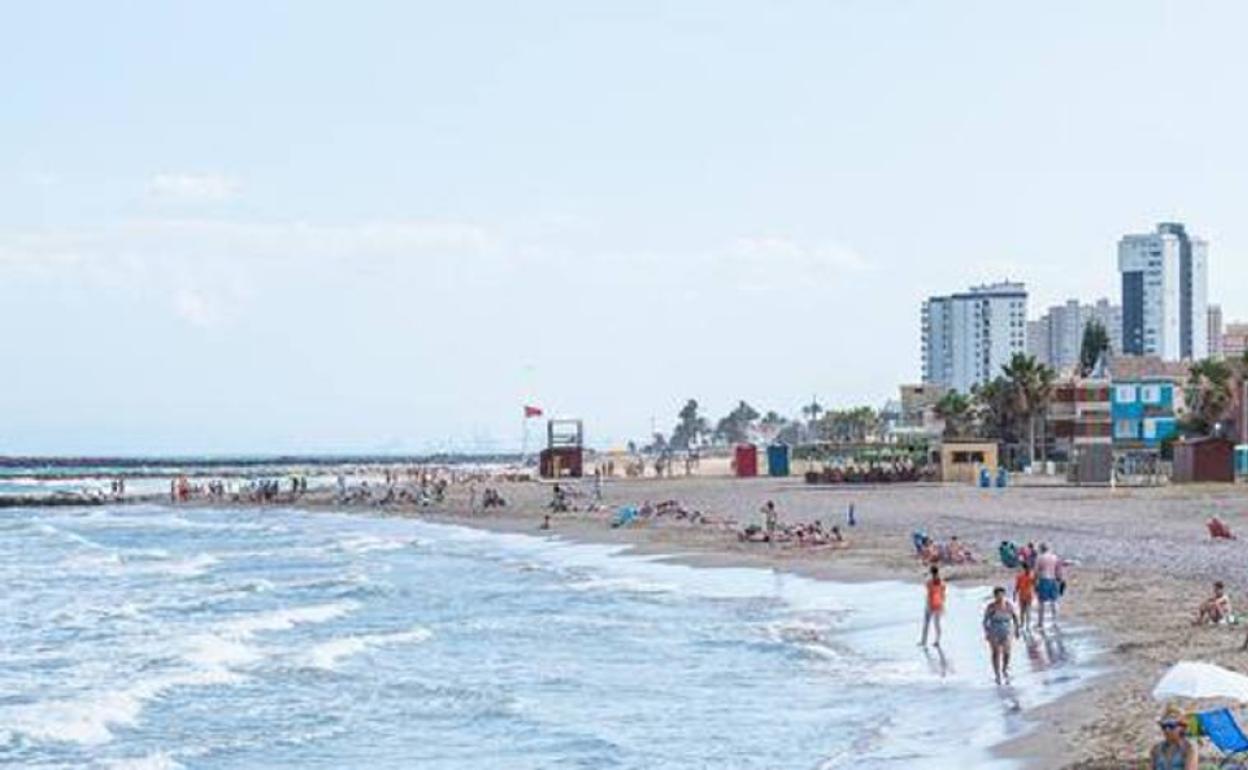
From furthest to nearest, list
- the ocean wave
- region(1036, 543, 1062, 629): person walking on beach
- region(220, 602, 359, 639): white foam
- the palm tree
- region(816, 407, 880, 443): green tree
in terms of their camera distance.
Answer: region(816, 407, 880, 443): green tree → the palm tree → region(220, 602, 359, 639): white foam → region(1036, 543, 1062, 629): person walking on beach → the ocean wave

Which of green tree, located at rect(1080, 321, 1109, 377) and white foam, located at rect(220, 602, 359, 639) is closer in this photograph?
white foam, located at rect(220, 602, 359, 639)

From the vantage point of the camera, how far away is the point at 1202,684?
14.1 metres

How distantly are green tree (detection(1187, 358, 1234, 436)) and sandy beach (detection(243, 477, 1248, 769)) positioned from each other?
56.0ft

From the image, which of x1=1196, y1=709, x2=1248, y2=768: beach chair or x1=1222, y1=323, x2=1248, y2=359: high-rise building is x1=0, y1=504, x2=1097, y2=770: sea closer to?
x1=1196, y1=709, x2=1248, y2=768: beach chair

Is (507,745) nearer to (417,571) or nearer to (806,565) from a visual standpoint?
(806,565)

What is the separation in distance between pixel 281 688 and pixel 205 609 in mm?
14413

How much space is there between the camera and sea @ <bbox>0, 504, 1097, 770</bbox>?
21500 mm

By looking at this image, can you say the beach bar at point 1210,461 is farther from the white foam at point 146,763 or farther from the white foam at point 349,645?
the white foam at point 146,763

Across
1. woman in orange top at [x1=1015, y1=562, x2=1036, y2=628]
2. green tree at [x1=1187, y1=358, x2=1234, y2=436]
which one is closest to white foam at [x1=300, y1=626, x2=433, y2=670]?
woman in orange top at [x1=1015, y1=562, x2=1036, y2=628]

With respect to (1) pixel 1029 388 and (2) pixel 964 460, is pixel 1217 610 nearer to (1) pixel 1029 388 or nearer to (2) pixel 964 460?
(2) pixel 964 460

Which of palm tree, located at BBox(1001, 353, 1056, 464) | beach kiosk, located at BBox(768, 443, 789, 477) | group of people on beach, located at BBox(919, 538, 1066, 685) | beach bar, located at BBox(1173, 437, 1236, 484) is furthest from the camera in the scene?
beach kiosk, located at BBox(768, 443, 789, 477)

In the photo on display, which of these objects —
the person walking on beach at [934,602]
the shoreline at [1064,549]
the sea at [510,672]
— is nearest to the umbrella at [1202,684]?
the shoreline at [1064,549]

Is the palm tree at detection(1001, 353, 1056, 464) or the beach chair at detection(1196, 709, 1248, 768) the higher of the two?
the palm tree at detection(1001, 353, 1056, 464)

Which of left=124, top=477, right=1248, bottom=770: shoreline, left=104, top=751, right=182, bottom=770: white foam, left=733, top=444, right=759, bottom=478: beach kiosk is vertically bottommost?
left=104, top=751, right=182, bottom=770: white foam
